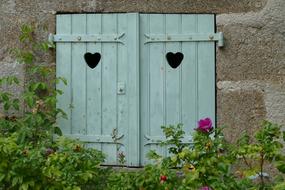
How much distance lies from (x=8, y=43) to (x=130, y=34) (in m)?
0.99

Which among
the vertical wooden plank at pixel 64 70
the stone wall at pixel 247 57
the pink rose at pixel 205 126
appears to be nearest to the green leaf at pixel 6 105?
the vertical wooden plank at pixel 64 70

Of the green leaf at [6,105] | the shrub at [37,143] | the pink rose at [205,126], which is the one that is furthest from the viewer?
the green leaf at [6,105]

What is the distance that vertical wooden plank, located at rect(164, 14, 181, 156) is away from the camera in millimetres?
4777

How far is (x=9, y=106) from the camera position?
15.8ft

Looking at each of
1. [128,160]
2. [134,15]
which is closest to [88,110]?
[128,160]

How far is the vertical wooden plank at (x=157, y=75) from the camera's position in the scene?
4.80 meters

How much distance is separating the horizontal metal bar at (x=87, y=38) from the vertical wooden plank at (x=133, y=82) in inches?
3.5

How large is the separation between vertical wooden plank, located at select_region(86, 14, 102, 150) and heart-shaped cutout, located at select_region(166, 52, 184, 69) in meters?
0.53

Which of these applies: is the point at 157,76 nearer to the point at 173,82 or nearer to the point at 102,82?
the point at 173,82

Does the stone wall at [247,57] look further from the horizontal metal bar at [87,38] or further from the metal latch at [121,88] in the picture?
the metal latch at [121,88]

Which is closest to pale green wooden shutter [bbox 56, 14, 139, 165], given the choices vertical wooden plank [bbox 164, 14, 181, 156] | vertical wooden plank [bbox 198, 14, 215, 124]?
vertical wooden plank [bbox 164, 14, 181, 156]

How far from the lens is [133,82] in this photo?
4.80 m

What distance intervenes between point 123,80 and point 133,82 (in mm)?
83

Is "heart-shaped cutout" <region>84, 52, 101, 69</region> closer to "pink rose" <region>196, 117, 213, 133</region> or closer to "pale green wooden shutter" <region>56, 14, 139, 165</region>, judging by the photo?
"pale green wooden shutter" <region>56, 14, 139, 165</region>
